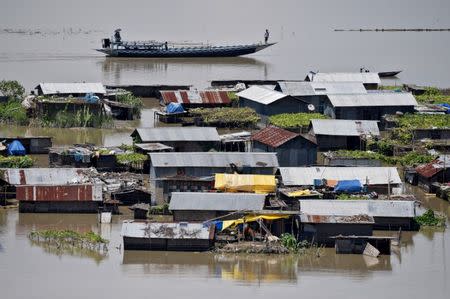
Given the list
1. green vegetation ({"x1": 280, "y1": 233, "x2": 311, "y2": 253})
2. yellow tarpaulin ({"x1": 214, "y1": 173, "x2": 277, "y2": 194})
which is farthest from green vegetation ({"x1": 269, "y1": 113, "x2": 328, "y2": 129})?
green vegetation ({"x1": 280, "y1": 233, "x2": 311, "y2": 253})

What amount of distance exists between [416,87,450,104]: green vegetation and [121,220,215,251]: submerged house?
19784 millimetres

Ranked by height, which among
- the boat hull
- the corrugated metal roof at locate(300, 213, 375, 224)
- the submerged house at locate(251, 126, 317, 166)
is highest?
the boat hull

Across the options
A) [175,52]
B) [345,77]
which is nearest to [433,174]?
[345,77]

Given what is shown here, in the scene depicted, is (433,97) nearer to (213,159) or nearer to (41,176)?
(213,159)

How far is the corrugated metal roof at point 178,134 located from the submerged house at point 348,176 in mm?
4351

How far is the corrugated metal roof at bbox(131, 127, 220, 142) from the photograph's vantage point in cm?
3219

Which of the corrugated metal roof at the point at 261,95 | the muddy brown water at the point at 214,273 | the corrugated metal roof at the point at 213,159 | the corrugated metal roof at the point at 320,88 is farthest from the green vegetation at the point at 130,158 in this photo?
the corrugated metal roof at the point at 320,88

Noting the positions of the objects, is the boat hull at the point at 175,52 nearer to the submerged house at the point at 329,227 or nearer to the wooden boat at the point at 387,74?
the wooden boat at the point at 387,74

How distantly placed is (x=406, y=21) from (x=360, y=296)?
69815mm

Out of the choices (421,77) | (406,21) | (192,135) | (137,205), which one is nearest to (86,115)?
(192,135)

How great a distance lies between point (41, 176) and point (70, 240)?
3650 mm

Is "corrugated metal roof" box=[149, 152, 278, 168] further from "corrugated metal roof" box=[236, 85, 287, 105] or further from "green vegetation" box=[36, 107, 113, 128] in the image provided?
"corrugated metal roof" box=[236, 85, 287, 105]

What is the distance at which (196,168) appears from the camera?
2809cm

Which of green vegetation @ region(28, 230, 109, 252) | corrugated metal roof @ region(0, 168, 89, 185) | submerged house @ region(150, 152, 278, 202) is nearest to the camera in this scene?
green vegetation @ region(28, 230, 109, 252)
